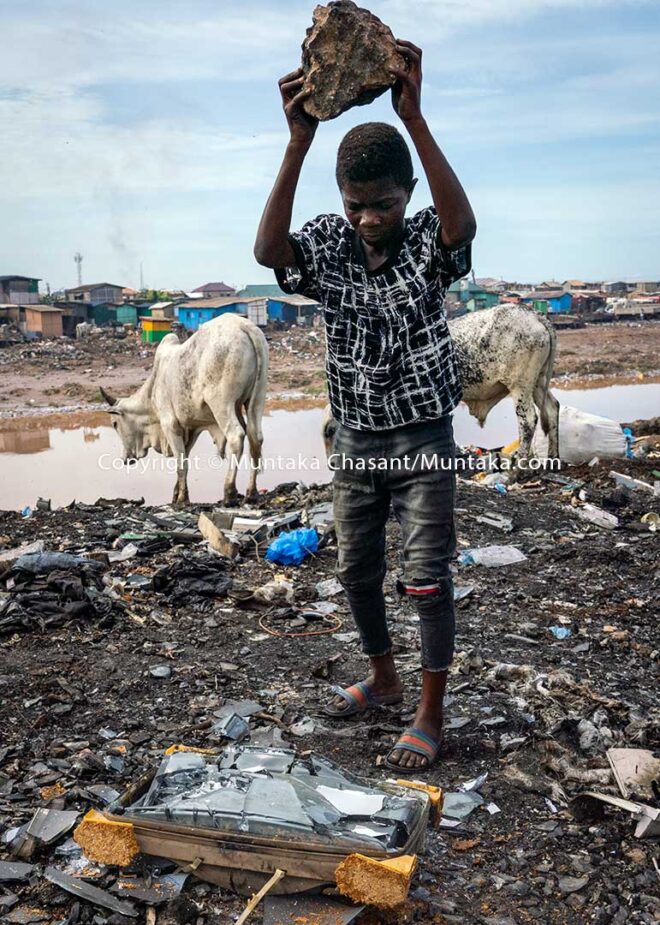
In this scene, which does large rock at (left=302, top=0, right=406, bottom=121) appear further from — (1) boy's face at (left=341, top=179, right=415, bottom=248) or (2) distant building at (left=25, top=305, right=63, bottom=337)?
(2) distant building at (left=25, top=305, right=63, bottom=337)

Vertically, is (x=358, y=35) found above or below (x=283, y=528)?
above

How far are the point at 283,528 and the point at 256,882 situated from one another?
14.7 ft

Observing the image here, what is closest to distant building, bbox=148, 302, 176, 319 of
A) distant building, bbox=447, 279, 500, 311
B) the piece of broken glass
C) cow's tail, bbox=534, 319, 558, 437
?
distant building, bbox=447, 279, 500, 311

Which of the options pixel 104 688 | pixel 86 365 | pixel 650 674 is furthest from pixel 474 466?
pixel 86 365

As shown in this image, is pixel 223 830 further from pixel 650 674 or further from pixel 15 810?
pixel 650 674

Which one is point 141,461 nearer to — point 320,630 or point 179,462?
point 179,462

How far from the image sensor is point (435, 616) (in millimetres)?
2967

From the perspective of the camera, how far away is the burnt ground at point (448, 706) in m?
2.36

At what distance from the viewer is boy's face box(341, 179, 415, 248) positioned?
2793 millimetres

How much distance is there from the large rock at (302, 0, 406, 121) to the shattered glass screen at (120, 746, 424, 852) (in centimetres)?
193

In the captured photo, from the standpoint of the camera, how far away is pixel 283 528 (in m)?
6.70

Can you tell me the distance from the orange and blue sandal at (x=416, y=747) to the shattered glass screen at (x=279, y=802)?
1.31ft

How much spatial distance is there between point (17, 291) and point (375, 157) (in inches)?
1592

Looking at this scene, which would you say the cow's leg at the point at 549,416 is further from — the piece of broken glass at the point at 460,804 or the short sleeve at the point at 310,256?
the piece of broken glass at the point at 460,804
